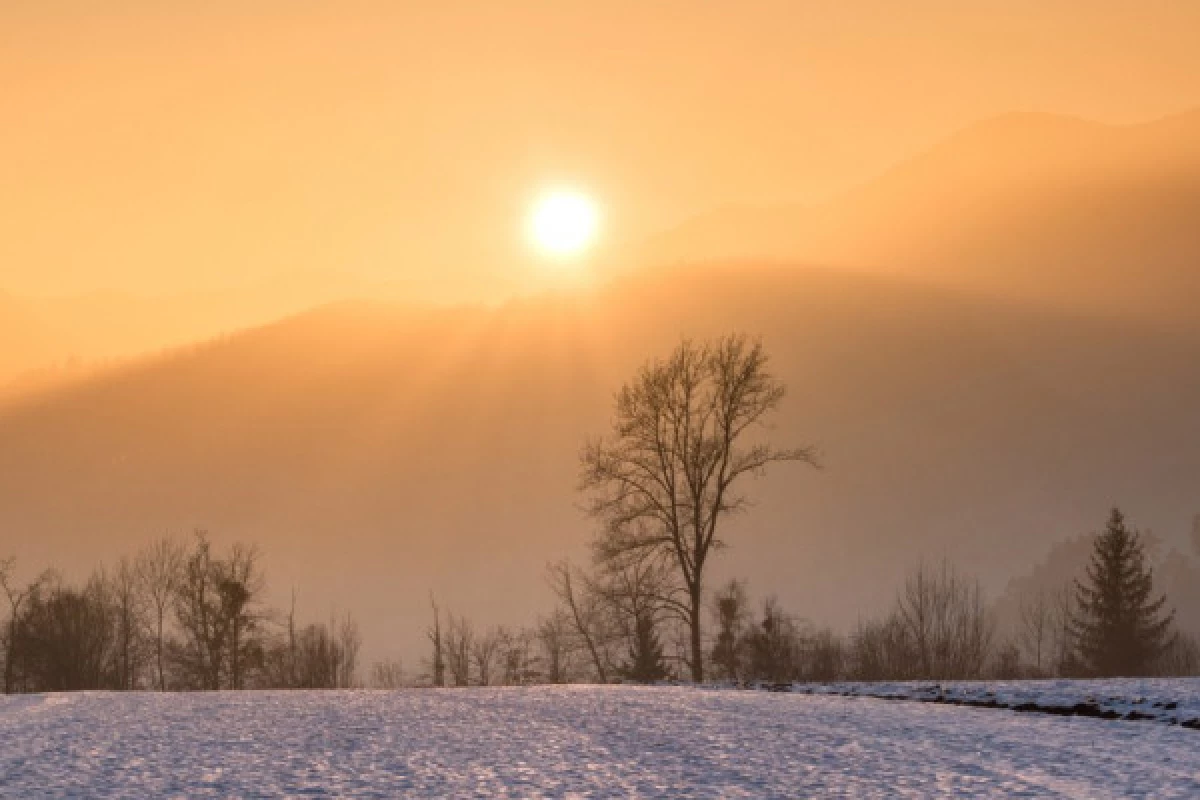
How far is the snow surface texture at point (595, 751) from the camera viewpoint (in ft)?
69.7

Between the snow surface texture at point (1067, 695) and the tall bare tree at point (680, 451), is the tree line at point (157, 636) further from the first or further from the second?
the snow surface texture at point (1067, 695)

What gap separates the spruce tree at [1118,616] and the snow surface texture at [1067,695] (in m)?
65.7

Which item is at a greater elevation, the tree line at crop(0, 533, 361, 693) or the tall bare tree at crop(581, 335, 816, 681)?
the tall bare tree at crop(581, 335, 816, 681)

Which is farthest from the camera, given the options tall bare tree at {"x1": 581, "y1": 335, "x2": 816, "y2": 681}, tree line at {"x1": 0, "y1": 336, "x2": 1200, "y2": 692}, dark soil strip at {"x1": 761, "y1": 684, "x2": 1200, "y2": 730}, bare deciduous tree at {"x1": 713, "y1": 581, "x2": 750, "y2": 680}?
bare deciduous tree at {"x1": 713, "y1": 581, "x2": 750, "y2": 680}

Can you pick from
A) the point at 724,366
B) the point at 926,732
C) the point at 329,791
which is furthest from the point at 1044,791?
the point at 724,366

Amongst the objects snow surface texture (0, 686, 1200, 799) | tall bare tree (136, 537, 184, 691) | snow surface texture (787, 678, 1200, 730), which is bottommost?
snow surface texture (0, 686, 1200, 799)

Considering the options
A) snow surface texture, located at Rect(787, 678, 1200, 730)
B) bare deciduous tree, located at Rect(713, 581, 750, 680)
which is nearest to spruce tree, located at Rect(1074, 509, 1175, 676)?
bare deciduous tree, located at Rect(713, 581, 750, 680)

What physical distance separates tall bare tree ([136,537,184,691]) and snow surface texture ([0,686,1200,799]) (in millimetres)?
75563

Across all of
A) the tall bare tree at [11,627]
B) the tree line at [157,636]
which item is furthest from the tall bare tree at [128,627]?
the tall bare tree at [11,627]

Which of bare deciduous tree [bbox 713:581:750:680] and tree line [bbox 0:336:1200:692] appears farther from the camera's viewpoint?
bare deciduous tree [bbox 713:581:750:680]

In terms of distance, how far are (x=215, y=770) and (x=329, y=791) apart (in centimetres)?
331

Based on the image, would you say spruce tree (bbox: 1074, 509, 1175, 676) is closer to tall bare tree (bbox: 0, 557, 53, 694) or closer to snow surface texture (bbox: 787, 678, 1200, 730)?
snow surface texture (bbox: 787, 678, 1200, 730)

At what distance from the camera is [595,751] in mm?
25141

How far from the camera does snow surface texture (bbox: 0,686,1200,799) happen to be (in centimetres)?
2125
